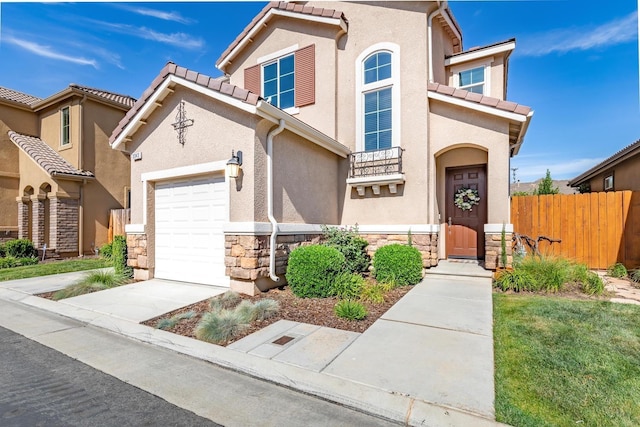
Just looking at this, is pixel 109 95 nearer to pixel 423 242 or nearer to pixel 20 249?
pixel 20 249

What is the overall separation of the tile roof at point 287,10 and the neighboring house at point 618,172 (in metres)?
10.1

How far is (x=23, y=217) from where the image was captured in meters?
13.6

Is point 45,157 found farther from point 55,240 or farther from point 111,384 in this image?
point 111,384

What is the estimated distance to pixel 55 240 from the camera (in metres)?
12.6

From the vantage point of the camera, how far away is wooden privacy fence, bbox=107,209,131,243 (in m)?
13.4

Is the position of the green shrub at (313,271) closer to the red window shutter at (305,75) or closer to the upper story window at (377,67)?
the red window shutter at (305,75)

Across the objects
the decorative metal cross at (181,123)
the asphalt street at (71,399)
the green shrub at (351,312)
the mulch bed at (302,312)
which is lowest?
the asphalt street at (71,399)

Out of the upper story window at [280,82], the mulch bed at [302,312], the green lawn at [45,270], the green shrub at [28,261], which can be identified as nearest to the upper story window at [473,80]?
the upper story window at [280,82]

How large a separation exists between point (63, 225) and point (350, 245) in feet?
39.7

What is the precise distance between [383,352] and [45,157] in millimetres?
16187

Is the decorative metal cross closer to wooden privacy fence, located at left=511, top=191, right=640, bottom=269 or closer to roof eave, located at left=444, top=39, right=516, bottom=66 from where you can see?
roof eave, located at left=444, top=39, right=516, bottom=66

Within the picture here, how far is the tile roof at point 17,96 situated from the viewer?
14455mm

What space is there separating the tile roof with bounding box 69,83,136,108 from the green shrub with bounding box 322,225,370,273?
12933 millimetres

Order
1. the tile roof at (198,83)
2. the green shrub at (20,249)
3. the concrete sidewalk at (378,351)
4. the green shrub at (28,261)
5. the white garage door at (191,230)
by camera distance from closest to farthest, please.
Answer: the concrete sidewalk at (378,351) < the tile roof at (198,83) < the white garage door at (191,230) < the green shrub at (28,261) < the green shrub at (20,249)
